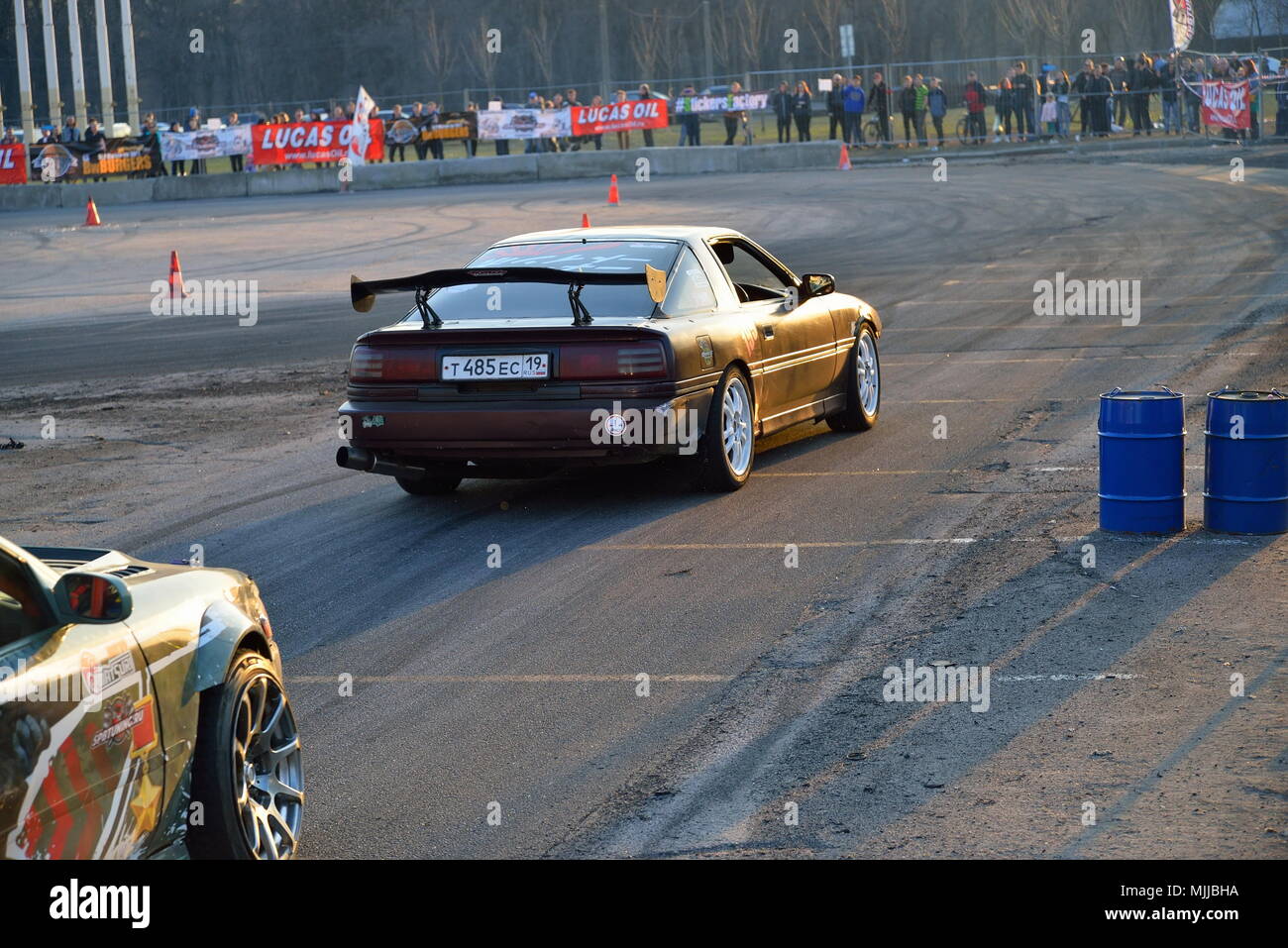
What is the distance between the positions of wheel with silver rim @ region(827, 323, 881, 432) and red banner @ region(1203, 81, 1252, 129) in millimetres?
28716

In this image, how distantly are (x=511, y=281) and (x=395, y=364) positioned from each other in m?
0.75

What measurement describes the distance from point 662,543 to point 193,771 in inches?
172

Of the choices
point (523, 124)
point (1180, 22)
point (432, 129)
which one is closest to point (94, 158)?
point (432, 129)

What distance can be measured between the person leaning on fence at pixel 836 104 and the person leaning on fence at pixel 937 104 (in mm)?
2247

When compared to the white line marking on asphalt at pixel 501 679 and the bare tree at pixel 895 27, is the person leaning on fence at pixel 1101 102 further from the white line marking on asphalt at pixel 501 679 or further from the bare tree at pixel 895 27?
the white line marking on asphalt at pixel 501 679

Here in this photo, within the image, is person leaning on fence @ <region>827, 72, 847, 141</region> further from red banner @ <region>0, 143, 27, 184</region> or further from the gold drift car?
the gold drift car

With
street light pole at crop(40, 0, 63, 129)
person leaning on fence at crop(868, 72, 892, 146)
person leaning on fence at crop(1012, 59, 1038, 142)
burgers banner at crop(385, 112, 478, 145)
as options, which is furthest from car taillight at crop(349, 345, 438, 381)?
street light pole at crop(40, 0, 63, 129)

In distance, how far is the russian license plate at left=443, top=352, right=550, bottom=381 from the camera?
8594 mm

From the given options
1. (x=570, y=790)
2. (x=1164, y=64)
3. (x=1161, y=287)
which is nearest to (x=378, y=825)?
(x=570, y=790)

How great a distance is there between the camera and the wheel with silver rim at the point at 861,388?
1095 cm

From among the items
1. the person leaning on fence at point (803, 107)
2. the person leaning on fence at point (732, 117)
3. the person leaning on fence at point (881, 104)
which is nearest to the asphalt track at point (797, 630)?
the person leaning on fence at point (803, 107)

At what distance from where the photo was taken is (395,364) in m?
8.87

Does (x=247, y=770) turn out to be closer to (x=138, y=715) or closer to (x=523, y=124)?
(x=138, y=715)
